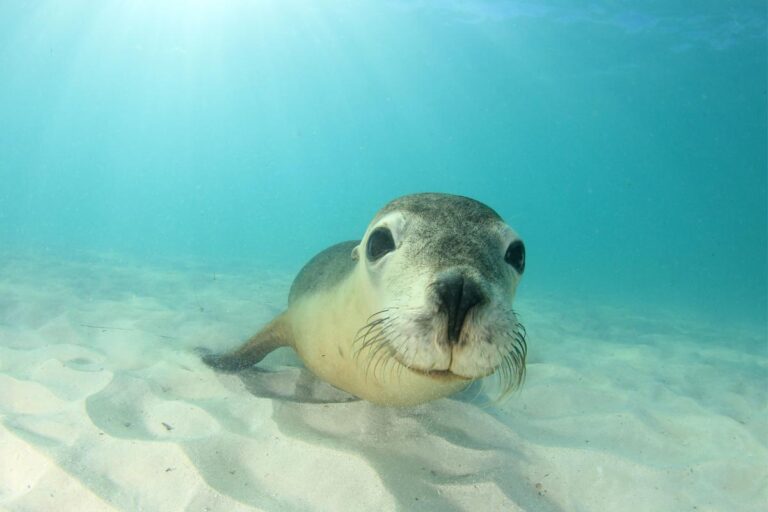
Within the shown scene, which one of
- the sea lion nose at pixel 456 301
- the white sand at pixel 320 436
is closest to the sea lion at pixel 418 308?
the sea lion nose at pixel 456 301

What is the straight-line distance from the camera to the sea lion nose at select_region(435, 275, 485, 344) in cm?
156

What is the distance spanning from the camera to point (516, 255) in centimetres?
221

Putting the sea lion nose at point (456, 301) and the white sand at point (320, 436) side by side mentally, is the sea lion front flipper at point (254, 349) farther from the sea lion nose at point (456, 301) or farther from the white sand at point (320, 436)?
the sea lion nose at point (456, 301)

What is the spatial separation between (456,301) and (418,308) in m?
0.13

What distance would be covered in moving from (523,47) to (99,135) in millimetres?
Answer: 94020

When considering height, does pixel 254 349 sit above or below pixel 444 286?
below

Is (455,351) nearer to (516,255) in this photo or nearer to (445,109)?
(516,255)

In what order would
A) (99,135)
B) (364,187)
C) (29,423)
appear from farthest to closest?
(364,187) < (99,135) < (29,423)

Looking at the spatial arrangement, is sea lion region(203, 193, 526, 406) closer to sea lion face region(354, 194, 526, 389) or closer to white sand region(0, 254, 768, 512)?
sea lion face region(354, 194, 526, 389)

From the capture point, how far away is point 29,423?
212 cm

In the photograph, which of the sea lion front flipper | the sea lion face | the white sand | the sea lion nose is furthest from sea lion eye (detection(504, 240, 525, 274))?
the sea lion front flipper

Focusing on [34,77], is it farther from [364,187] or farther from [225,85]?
[364,187]

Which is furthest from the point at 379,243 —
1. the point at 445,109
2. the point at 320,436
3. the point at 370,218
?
the point at 445,109

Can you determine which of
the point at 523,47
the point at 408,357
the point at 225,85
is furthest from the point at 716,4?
the point at 225,85
